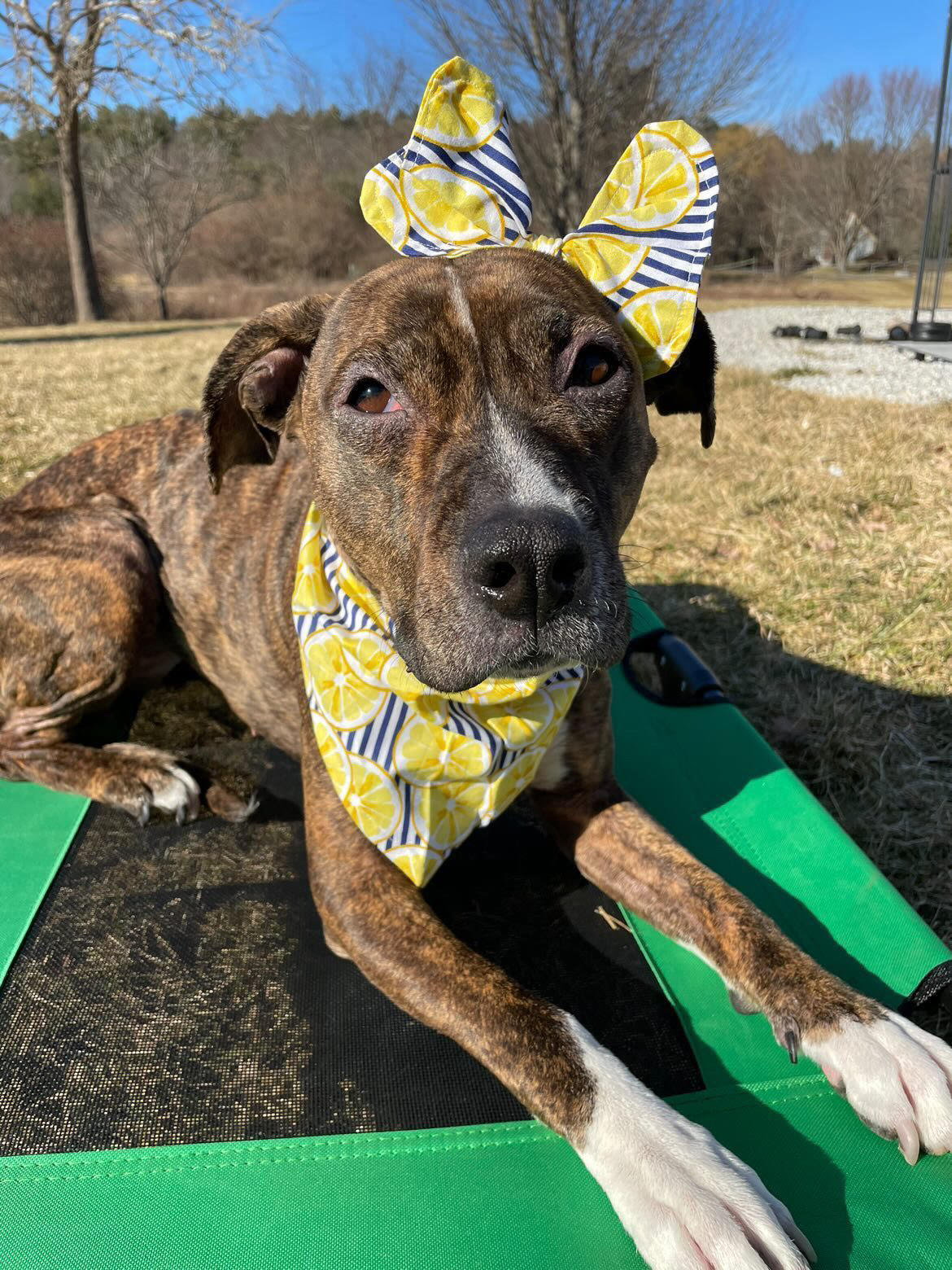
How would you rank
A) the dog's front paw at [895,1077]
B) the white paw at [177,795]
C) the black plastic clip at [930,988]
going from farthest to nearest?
the white paw at [177,795], the black plastic clip at [930,988], the dog's front paw at [895,1077]

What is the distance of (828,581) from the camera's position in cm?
474

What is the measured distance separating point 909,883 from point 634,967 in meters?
1.15

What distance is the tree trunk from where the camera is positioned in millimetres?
22641

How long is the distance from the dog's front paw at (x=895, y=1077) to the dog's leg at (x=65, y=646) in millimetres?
2223

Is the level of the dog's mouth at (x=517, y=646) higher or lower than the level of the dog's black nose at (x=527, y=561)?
lower

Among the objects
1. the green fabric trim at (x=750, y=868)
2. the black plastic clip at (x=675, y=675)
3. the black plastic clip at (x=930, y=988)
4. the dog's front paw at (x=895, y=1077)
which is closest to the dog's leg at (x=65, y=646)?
the green fabric trim at (x=750, y=868)

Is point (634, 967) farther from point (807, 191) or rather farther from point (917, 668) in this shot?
point (807, 191)

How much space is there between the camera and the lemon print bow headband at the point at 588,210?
223 cm

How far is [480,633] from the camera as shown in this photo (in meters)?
1.83

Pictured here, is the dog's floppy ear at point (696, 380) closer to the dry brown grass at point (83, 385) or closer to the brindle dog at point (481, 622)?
the brindle dog at point (481, 622)

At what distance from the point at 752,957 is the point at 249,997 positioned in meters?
1.27

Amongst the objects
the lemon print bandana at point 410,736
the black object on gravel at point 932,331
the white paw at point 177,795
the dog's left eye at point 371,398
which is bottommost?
the white paw at point 177,795

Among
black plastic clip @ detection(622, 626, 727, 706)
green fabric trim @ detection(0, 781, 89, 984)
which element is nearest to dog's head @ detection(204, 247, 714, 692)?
black plastic clip @ detection(622, 626, 727, 706)

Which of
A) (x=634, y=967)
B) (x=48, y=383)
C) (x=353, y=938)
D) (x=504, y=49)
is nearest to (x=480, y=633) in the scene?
(x=353, y=938)
